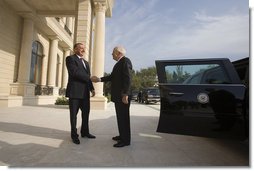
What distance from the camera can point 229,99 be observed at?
120 inches

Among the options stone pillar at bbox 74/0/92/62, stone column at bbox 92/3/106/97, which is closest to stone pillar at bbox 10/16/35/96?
stone pillar at bbox 74/0/92/62

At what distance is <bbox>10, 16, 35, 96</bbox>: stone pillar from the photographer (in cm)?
1431

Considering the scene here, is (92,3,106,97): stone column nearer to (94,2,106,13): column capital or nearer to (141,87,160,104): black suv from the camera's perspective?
(94,2,106,13): column capital

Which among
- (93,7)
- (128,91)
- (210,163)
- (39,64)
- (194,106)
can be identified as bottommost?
(210,163)

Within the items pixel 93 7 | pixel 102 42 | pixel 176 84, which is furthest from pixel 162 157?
pixel 93 7

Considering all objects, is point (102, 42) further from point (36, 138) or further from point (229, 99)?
point (229, 99)

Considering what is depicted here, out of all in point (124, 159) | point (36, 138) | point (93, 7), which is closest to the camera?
point (124, 159)

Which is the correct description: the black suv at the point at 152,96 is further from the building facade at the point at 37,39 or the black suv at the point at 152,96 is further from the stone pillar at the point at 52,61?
the stone pillar at the point at 52,61

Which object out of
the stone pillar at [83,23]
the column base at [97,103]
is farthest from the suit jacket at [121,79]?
the stone pillar at [83,23]

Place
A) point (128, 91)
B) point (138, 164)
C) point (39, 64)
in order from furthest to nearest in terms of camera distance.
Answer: point (39, 64) → point (128, 91) → point (138, 164)

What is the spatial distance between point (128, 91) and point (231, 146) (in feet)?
7.13

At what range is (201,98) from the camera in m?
3.17

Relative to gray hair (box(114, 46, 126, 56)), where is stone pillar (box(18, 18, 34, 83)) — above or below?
above

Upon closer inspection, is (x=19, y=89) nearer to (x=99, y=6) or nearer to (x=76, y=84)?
(x=99, y=6)
